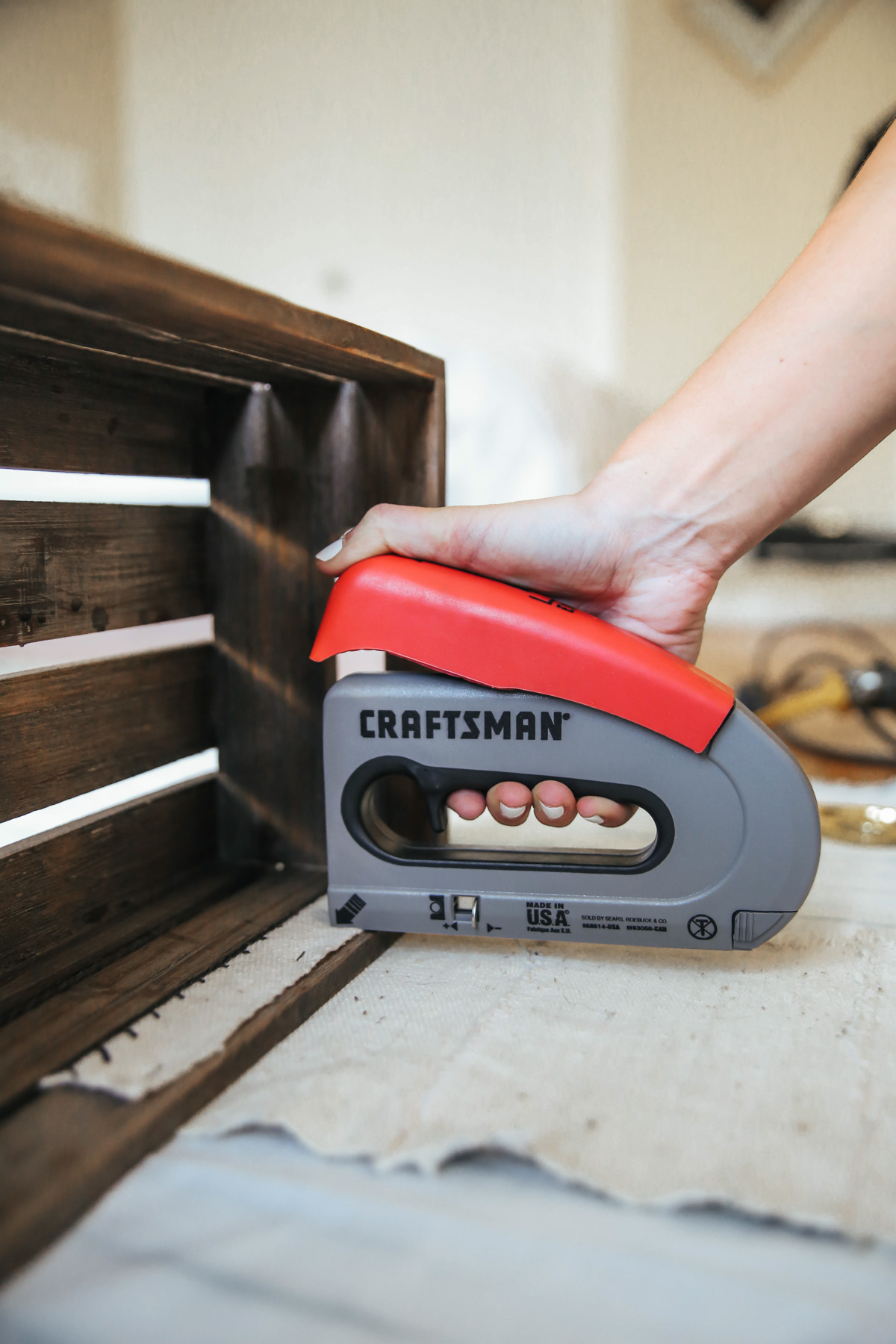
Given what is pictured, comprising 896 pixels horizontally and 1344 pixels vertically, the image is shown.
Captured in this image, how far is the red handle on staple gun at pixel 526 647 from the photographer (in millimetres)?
547

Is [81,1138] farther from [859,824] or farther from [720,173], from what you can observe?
[720,173]

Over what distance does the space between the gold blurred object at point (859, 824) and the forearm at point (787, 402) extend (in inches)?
14.4

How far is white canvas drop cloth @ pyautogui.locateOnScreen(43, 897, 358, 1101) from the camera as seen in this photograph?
44 cm

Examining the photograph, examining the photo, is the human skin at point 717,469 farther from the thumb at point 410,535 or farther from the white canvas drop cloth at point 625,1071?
the white canvas drop cloth at point 625,1071

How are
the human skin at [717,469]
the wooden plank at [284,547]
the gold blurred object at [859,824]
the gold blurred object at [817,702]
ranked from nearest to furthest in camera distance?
the human skin at [717,469], the wooden plank at [284,547], the gold blurred object at [859,824], the gold blurred object at [817,702]

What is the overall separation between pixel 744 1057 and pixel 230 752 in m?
0.50

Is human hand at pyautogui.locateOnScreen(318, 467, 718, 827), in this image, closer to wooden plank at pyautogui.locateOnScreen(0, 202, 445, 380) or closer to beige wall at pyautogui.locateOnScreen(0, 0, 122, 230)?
wooden plank at pyautogui.locateOnScreen(0, 202, 445, 380)

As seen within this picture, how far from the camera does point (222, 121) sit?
2721 mm

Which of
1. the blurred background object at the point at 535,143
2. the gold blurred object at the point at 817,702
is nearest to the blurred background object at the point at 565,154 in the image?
the blurred background object at the point at 535,143

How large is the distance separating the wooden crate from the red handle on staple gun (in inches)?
7.2

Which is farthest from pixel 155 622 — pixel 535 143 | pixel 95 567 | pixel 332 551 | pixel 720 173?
pixel 720 173

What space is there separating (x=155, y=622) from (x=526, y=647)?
34 centimetres

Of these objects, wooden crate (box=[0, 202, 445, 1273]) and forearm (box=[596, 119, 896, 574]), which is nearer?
wooden crate (box=[0, 202, 445, 1273])

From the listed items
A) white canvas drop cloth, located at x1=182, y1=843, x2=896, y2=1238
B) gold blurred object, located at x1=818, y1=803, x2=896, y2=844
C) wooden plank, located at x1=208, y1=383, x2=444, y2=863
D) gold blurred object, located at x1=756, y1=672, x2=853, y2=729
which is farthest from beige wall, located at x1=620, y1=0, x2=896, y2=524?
white canvas drop cloth, located at x1=182, y1=843, x2=896, y2=1238
